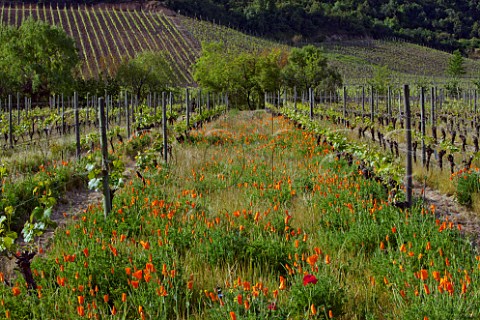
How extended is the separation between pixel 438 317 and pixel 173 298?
171 centimetres

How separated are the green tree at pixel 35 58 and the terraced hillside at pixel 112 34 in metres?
19.9

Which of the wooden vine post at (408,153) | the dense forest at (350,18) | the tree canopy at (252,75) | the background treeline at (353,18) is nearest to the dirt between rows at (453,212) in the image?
the wooden vine post at (408,153)

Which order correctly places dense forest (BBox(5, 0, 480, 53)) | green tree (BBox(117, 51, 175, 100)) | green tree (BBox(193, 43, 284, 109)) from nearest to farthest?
green tree (BBox(193, 43, 284, 109)) < green tree (BBox(117, 51, 175, 100)) < dense forest (BBox(5, 0, 480, 53))

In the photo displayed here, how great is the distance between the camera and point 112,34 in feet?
235

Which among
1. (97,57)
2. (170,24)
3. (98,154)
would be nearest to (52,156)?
(98,154)

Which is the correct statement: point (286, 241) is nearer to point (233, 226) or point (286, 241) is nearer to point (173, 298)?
point (233, 226)

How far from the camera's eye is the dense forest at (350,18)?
109m

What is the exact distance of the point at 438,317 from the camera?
8.55 ft

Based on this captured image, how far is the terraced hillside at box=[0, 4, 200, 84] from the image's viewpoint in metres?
62.1

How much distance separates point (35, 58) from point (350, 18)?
10556cm

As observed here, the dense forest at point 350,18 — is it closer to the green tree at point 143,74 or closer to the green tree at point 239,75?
the green tree at point 143,74

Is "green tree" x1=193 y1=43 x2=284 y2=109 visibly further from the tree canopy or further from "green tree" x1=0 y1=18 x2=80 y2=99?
"green tree" x1=0 y1=18 x2=80 y2=99

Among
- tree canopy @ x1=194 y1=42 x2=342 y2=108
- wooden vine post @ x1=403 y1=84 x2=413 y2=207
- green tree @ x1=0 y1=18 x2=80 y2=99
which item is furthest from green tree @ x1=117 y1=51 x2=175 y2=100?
wooden vine post @ x1=403 y1=84 x2=413 y2=207

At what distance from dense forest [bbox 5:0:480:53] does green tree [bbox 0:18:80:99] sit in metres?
63.2
